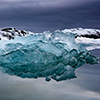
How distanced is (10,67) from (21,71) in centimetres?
44

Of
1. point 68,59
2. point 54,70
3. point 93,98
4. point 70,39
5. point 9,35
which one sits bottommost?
point 93,98

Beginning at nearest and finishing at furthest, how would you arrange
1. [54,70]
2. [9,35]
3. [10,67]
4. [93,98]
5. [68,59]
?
[93,98] < [54,70] < [10,67] < [68,59] < [9,35]

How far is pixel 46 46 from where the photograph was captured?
4848mm

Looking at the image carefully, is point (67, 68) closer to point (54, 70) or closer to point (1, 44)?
point (54, 70)

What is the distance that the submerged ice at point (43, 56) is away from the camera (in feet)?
14.6

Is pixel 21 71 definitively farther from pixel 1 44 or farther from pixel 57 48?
pixel 1 44

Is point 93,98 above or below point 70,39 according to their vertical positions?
below

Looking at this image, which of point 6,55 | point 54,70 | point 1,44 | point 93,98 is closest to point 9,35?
point 1,44

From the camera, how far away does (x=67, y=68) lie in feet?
14.9

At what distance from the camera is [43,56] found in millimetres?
4801

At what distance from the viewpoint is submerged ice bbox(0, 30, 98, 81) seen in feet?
14.6

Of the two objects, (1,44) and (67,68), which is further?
(1,44)

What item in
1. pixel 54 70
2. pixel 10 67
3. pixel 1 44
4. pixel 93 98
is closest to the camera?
pixel 93 98

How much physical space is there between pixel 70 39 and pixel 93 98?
2724 mm
